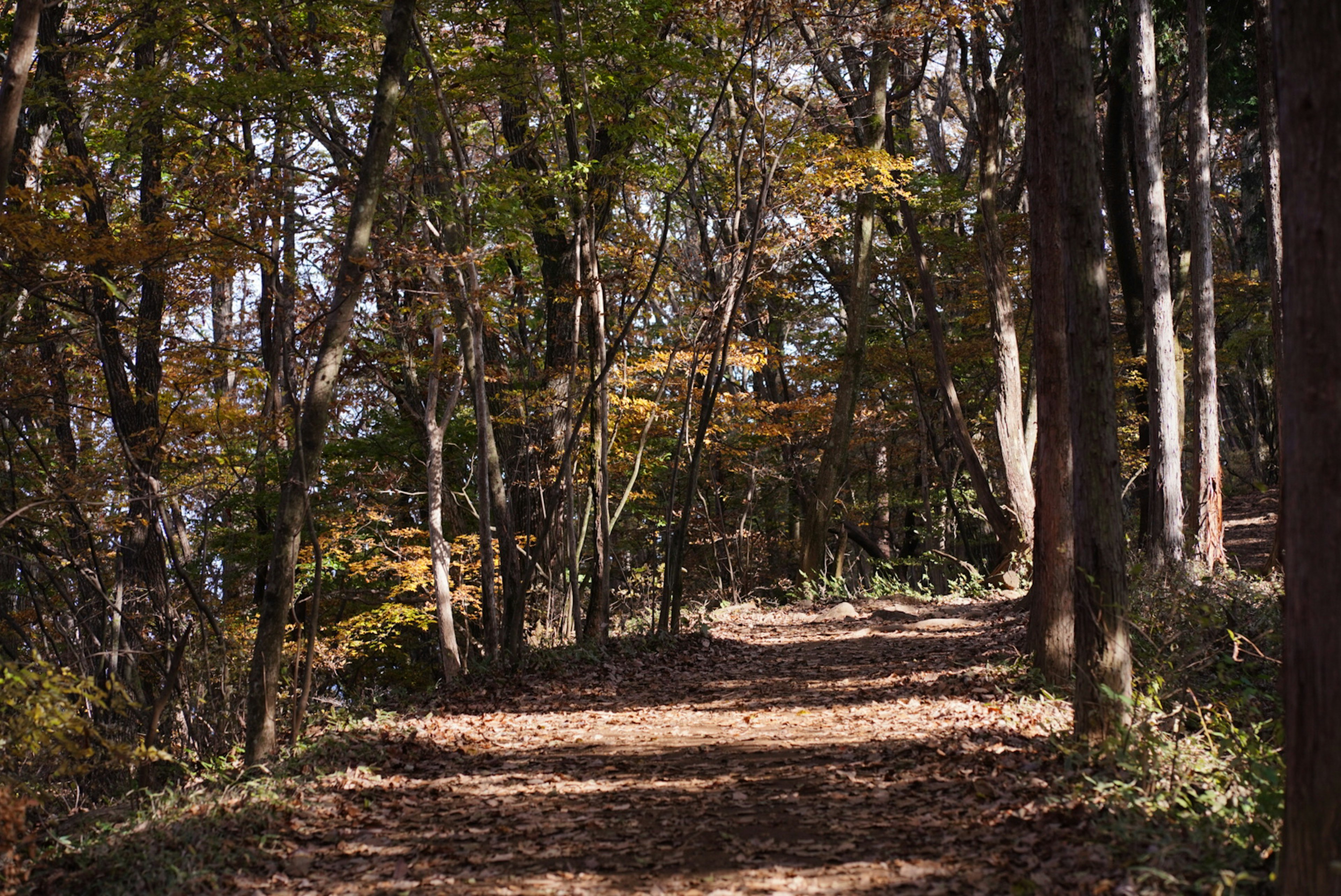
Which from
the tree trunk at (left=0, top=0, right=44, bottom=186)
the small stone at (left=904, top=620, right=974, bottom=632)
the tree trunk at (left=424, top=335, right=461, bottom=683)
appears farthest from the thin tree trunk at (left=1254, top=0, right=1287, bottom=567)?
the tree trunk at (left=0, top=0, right=44, bottom=186)

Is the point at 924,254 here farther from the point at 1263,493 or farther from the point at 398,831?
the point at 1263,493

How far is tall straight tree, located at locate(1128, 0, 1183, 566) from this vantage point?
10945 millimetres

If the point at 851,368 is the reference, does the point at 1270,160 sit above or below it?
above

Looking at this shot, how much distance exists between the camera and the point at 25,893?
165 inches

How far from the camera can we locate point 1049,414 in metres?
7.03

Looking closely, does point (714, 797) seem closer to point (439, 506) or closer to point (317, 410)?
point (317, 410)

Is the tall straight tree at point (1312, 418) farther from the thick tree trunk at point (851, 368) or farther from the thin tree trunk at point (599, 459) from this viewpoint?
the thick tree trunk at point (851, 368)

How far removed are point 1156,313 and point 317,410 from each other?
30.8ft

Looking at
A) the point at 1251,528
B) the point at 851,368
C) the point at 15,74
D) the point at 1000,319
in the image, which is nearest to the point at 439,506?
the point at 15,74

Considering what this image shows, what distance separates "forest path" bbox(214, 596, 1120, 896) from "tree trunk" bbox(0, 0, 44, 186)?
14.2ft

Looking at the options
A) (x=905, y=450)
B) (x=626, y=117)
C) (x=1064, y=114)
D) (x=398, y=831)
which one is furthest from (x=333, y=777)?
(x=905, y=450)

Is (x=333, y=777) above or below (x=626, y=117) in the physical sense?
below

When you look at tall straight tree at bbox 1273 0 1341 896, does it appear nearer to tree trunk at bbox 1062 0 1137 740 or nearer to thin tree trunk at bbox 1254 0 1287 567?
tree trunk at bbox 1062 0 1137 740

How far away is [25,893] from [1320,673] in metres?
5.16
